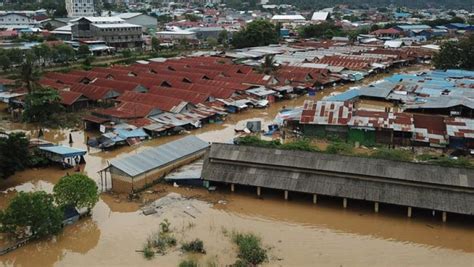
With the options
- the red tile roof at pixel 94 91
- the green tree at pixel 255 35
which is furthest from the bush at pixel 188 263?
the green tree at pixel 255 35

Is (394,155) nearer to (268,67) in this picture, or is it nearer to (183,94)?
(183,94)

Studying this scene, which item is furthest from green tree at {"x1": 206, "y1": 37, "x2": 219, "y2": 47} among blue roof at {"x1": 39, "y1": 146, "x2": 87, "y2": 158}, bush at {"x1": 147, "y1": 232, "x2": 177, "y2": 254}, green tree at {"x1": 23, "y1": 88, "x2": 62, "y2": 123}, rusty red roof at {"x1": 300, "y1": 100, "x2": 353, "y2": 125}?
bush at {"x1": 147, "y1": 232, "x2": 177, "y2": 254}

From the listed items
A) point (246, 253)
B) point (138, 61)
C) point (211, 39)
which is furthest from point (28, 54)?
point (246, 253)

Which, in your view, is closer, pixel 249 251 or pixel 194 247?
pixel 249 251

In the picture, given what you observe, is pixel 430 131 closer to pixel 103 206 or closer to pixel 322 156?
pixel 322 156

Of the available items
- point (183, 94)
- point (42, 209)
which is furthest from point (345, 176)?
point (183, 94)

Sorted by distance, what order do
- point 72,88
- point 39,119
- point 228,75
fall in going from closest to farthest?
point 39,119 < point 72,88 < point 228,75

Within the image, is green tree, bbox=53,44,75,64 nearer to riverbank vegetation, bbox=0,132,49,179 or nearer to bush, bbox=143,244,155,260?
riverbank vegetation, bbox=0,132,49,179
